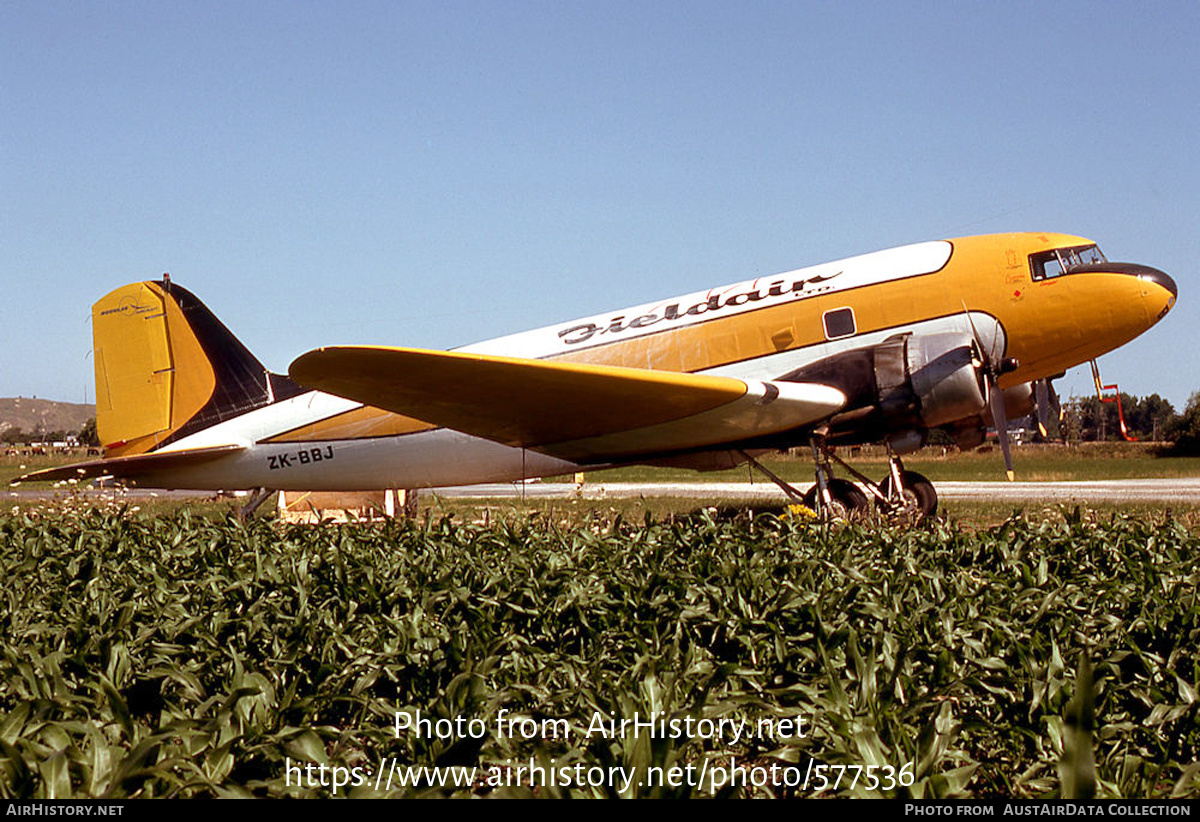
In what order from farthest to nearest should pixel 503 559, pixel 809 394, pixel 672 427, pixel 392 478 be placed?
pixel 392 478
pixel 672 427
pixel 809 394
pixel 503 559

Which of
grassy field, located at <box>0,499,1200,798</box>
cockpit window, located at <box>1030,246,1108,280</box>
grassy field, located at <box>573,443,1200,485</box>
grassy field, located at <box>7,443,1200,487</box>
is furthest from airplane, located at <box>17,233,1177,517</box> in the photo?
grassy field, located at <box>573,443,1200,485</box>

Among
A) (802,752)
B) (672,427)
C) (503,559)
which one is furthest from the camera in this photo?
(672,427)

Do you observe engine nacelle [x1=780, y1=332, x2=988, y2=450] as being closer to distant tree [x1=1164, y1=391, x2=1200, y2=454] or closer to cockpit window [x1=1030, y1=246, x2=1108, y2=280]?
cockpit window [x1=1030, y1=246, x2=1108, y2=280]

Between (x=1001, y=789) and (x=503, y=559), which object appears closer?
(x=1001, y=789)

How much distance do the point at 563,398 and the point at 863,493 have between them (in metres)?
4.97

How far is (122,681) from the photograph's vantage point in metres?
3.88

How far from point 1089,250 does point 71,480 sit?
1563 cm

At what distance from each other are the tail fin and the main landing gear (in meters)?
10.0

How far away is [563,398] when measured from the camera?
12430 millimetres

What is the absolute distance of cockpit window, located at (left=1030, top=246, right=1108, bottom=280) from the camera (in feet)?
42.8

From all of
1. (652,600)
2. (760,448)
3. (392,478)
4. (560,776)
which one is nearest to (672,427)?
(760,448)

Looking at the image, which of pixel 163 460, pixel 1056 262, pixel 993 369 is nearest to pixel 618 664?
pixel 993 369

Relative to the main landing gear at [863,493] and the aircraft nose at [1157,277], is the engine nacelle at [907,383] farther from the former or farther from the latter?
the aircraft nose at [1157,277]
